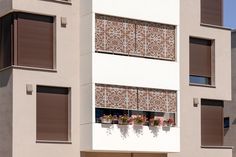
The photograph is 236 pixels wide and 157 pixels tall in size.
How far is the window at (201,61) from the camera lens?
1267 inches

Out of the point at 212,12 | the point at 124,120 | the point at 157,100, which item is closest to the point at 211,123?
the point at 157,100

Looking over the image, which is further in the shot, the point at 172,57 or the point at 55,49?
the point at 172,57

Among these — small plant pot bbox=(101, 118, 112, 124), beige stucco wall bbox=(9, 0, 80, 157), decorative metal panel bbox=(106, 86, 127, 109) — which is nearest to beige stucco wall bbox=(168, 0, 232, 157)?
decorative metal panel bbox=(106, 86, 127, 109)

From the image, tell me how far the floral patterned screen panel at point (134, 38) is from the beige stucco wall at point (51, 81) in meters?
1.10

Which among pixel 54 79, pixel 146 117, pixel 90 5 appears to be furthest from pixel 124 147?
pixel 90 5

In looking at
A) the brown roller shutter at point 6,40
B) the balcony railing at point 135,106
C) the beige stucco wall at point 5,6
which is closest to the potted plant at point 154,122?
the balcony railing at point 135,106

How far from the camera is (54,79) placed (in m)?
28.2

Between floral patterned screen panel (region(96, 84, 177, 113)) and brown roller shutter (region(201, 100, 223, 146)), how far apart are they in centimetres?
222

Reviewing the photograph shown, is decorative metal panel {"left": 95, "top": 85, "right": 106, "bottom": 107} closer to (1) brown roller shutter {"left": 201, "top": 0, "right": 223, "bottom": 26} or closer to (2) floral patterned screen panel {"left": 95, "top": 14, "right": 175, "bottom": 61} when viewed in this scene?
(2) floral patterned screen panel {"left": 95, "top": 14, "right": 175, "bottom": 61}

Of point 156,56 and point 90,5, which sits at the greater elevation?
point 90,5

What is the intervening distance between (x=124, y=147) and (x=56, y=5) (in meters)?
6.10

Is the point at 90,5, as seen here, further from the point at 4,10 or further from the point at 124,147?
the point at 124,147

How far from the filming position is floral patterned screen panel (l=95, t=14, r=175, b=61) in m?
28.8

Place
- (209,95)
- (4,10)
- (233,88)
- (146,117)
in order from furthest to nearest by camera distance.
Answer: (233,88)
(209,95)
(146,117)
(4,10)
